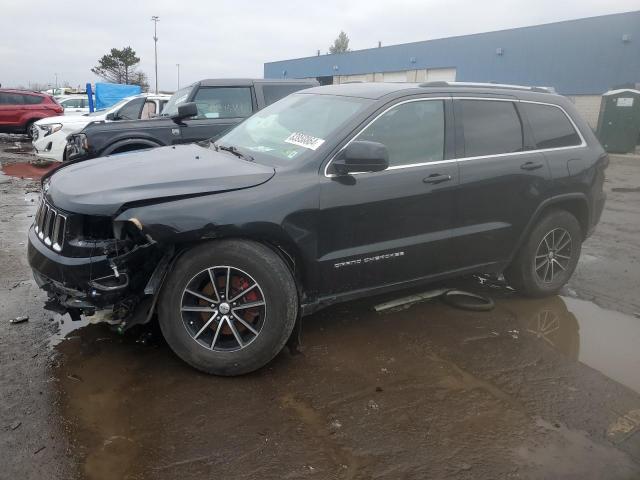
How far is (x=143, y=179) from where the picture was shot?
3.17m

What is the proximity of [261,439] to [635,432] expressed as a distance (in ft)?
6.76

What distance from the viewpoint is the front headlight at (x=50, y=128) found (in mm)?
11352

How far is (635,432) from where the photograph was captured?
287 cm

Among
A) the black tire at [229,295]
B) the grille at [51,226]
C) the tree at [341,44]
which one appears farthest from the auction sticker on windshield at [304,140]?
the tree at [341,44]

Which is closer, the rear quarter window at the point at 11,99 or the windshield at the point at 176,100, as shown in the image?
the windshield at the point at 176,100

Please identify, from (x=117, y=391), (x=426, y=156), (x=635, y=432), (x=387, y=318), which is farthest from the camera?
(x=387, y=318)

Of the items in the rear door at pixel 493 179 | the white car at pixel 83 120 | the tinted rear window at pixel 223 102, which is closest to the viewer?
the rear door at pixel 493 179

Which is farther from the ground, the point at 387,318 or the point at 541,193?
the point at 541,193

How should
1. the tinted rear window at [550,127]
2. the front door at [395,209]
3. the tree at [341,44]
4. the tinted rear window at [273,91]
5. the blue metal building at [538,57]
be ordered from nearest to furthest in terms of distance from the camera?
1. the front door at [395,209]
2. the tinted rear window at [550,127]
3. the tinted rear window at [273,91]
4. the blue metal building at [538,57]
5. the tree at [341,44]

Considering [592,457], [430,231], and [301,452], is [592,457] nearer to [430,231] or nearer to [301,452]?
[301,452]

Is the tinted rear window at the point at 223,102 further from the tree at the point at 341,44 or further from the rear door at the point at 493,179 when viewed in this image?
the tree at the point at 341,44

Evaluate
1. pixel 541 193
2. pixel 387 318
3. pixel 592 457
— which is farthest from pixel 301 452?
pixel 541 193

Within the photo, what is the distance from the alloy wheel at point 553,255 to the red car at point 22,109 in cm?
1912

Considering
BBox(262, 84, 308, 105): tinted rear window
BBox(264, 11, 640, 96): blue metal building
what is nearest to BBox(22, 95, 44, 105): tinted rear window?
BBox(262, 84, 308, 105): tinted rear window
